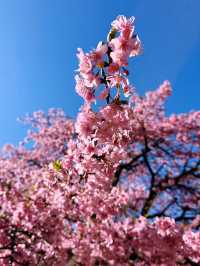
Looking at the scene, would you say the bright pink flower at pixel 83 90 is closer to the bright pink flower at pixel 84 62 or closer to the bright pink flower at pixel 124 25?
the bright pink flower at pixel 84 62

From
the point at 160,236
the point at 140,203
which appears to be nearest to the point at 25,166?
the point at 140,203

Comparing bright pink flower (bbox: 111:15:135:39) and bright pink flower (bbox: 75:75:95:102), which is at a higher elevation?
bright pink flower (bbox: 111:15:135:39)

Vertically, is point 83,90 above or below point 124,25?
below

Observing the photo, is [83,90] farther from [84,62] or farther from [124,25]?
[124,25]

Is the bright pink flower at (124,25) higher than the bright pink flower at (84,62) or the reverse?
higher

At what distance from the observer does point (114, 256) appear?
406 inches

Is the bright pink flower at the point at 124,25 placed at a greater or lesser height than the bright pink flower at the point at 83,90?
greater

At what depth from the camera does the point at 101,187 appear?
16.6ft

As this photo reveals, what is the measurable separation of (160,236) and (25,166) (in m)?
13.1

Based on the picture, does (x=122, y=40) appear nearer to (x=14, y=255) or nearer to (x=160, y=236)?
(x=160, y=236)

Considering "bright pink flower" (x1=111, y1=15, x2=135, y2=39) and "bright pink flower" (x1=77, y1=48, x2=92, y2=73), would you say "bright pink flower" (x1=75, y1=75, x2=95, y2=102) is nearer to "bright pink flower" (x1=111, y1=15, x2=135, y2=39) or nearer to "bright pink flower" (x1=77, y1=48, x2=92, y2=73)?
"bright pink flower" (x1=77, y1=48, x2=92, y2=73)

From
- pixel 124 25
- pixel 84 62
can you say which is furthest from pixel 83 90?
pixel 124 25

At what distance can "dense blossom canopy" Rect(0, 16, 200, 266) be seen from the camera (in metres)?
3.64

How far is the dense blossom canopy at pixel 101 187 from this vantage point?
3645 millimetres
